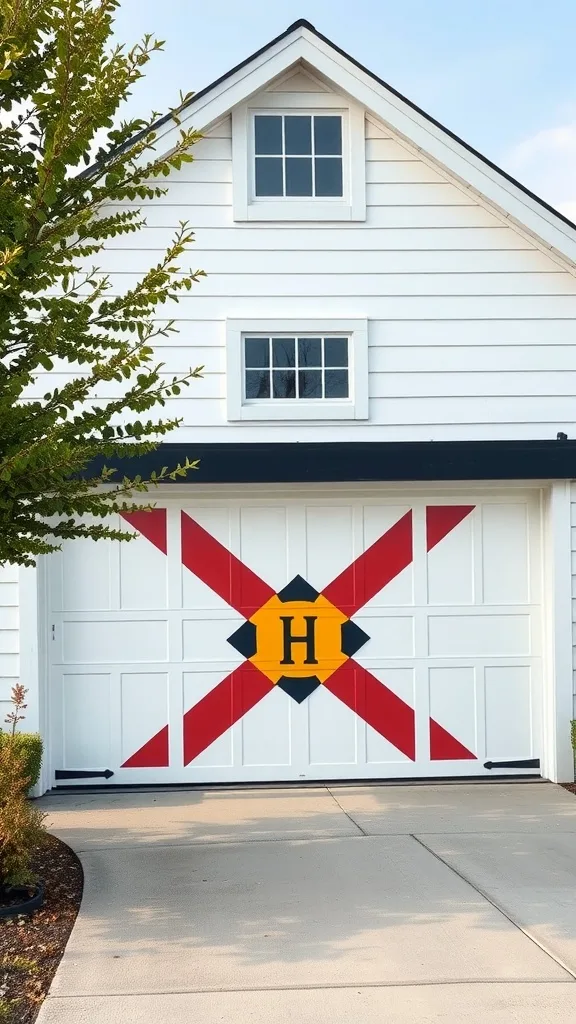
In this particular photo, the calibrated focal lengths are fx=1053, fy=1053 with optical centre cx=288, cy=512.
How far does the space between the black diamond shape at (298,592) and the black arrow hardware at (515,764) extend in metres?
2.00

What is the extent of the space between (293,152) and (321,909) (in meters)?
6.02

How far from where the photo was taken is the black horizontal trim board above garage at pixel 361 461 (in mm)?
8320

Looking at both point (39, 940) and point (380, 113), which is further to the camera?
point (380, 113)

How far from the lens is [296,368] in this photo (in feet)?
28.2

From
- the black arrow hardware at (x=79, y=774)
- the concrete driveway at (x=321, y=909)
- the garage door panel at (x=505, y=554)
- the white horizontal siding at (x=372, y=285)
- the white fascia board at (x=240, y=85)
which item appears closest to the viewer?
the concrete driveway at (x=321, y=909)

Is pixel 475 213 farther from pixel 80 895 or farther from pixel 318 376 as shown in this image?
pixel 80 895

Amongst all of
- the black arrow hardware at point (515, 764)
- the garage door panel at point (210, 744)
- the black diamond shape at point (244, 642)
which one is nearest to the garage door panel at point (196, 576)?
the black diamond shape at point (244, 642)

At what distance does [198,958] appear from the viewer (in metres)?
4.78

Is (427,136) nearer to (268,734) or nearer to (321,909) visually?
(268,734)

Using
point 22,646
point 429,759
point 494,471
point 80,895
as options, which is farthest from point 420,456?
point 80,895

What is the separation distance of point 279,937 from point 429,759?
3.86 metres

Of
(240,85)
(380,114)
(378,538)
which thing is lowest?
(378,538)

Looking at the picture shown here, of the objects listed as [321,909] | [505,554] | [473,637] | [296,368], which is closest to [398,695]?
[473,637]

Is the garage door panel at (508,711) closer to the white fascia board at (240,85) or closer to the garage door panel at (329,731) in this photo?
the garage door panel at (329,731)
